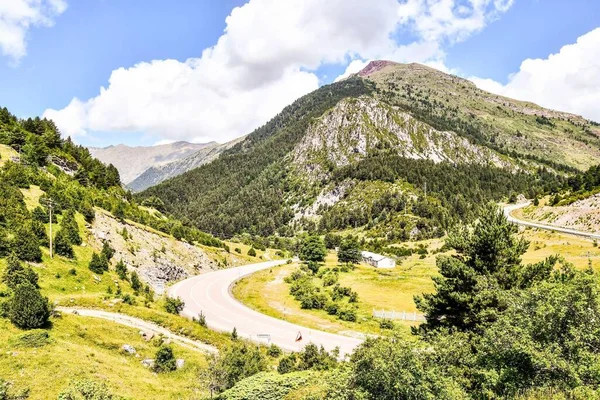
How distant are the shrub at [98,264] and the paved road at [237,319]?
13415 millimetres

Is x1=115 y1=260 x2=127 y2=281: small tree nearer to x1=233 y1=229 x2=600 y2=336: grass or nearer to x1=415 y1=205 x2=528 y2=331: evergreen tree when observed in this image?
x1=233 y1=229 x2=600 y2=336: grass

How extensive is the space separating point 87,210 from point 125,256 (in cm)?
1071

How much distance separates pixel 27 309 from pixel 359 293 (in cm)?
5456

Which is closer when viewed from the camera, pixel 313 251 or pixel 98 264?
pixel 98 264

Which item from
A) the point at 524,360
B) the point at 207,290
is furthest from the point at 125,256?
the point at 524,360

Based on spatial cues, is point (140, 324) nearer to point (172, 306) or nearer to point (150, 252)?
point (172, 306)

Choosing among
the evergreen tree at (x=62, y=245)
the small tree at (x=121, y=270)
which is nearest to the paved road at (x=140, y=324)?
the evergreen tree at (x=62, y=245)

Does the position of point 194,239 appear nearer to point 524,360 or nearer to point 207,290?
point 207,290

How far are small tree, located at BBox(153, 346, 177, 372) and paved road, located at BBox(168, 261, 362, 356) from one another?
13.7 meters

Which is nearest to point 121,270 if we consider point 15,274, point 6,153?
point 15,274

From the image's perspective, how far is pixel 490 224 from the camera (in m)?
30.9

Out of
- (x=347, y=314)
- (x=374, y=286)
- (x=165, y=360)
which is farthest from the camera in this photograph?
(x=374, y=286)

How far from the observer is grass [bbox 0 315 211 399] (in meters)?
23.0

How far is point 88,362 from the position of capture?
26.1 metres
